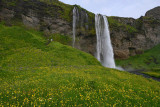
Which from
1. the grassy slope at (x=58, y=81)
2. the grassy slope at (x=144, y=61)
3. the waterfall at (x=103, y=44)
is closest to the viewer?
the grassy slope at (x=58, y=81)

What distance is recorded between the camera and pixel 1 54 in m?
21.9

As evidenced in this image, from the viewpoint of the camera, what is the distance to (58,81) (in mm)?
9805

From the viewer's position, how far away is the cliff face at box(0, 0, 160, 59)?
133ft

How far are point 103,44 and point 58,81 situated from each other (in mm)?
47010

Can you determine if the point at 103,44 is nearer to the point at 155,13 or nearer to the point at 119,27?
the point at 119,27

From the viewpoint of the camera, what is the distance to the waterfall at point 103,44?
172ft

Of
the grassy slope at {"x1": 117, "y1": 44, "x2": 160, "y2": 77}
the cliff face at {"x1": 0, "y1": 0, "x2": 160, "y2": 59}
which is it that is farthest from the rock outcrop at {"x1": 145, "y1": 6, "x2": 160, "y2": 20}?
the grassy slope at {"x1": 117, "y1": 44, "x2": 160, "y2": 77}

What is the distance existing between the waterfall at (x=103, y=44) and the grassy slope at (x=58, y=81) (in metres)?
26.1

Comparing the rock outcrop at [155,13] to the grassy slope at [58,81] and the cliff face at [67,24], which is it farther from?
the grassy slope at [58,81]

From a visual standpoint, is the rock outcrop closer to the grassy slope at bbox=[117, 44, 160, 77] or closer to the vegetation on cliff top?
the grassy slope at bbox=[117, 44, 160, 77]

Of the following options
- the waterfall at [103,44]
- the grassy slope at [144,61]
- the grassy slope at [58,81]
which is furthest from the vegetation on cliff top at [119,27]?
the grassy slope at [58,81]

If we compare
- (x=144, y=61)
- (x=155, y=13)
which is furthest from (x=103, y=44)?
(x=155, y=13)

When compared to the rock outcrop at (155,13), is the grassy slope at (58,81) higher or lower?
lower

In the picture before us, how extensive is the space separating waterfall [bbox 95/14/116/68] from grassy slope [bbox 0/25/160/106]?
85.5ft
